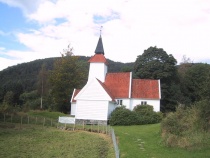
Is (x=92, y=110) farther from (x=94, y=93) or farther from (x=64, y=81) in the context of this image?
(x=64, y=81)

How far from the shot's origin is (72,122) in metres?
31.4

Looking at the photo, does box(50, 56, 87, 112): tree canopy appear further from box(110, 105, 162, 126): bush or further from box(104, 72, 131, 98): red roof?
box(110, 105, 162, 126): bush

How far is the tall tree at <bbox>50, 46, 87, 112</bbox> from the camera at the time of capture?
169 feet

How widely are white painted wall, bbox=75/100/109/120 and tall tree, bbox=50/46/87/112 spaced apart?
14.2m

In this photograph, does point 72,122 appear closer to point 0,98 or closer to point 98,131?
point 98,131

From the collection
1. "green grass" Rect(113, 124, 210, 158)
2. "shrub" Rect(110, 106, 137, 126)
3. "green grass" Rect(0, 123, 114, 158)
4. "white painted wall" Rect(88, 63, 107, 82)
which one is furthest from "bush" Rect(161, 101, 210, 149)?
"white painted wall" Rect(88, 63, 107, 82)

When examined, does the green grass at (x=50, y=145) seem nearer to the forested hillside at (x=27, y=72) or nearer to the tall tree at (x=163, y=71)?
the tall tree at (x=163, y=71)

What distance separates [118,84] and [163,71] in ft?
35.5

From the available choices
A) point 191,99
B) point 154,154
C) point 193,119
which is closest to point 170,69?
point 191,99

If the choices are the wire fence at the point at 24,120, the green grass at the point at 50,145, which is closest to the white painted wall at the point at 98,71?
the wire fence at the point at 24,120

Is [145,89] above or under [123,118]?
above

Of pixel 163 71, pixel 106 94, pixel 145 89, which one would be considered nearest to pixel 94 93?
pixel 106 94

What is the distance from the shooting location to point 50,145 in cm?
2056

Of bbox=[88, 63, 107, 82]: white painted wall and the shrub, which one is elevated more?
bbox=[88, 63, 107, 82]: white painted wall
